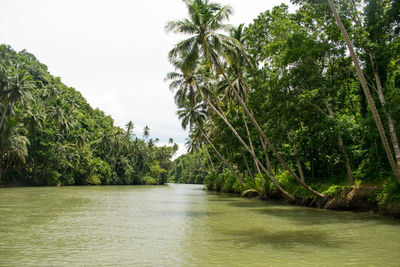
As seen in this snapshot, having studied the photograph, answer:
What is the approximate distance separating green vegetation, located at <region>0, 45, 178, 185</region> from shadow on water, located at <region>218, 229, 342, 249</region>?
33497mm

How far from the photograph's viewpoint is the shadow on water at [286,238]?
7566 millimetres

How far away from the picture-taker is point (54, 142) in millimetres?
47656

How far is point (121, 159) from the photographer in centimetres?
6931

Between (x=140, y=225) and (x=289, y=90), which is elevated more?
(x=289, y=90)

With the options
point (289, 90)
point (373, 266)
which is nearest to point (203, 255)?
point (373, 266)

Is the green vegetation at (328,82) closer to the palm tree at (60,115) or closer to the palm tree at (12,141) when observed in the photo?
the palm tree at (12,141)

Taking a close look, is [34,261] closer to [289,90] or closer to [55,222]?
[55,222]

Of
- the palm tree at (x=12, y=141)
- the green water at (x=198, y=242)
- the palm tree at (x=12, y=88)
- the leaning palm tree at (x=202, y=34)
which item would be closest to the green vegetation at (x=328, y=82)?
the leaning palm tree at (x=202, y=34)

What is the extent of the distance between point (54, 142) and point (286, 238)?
4782 centimetres

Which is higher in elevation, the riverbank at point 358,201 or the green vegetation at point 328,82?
the green vegetation at point 328,82

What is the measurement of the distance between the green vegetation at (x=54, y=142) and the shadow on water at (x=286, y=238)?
33.5 meters

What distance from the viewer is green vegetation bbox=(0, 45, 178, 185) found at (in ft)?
119

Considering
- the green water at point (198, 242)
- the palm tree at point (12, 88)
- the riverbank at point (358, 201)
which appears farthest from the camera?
the palm tree at point (12, 88)

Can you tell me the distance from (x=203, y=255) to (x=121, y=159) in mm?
65913
